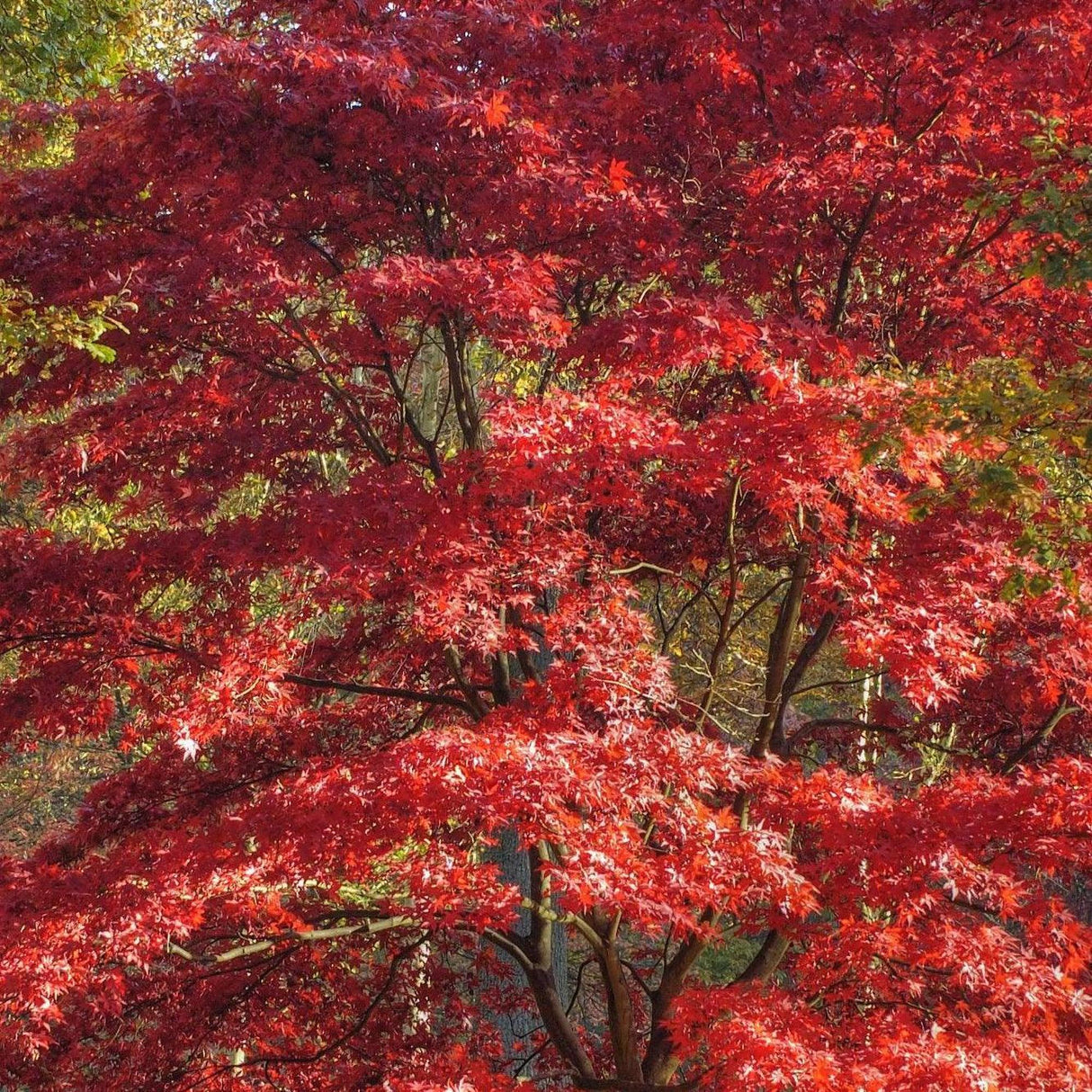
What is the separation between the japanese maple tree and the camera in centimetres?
391

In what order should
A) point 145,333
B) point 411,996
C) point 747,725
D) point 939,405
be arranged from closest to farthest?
point 939,405
point 145,333
point 411,996
point 747,725

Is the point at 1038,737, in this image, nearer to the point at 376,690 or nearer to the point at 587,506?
the point at 587,506

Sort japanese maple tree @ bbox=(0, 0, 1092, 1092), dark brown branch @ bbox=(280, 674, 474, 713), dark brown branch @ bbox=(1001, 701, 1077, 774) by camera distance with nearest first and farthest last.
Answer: japanese maple tree @ bbox=(0, 0, 1092, 1092)
dark brown branch @ bbox=(1001, 701, 1077, 774)
dark brown branch @ bbox=(280, 674, 474, 713)

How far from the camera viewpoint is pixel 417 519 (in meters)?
4.32

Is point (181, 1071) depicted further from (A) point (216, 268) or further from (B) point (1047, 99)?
(B) point (1047, 99)

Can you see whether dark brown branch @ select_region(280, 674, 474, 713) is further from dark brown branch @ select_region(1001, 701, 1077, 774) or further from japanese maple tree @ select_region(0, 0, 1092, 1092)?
dark brown branch @ select_region(1001, 701, 1077, 774)

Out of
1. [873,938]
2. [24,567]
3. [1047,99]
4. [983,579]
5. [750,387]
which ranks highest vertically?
Result: [1047,99]

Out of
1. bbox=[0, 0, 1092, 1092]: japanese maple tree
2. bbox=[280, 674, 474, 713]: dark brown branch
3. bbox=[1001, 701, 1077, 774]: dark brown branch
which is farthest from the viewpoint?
bbox=[280, 674, 474, 713]: dark brown branch

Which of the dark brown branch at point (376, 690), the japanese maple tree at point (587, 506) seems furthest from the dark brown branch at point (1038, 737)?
the dark brown branch at point (376, 690)

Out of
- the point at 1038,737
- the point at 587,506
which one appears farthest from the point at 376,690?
the point at 1038,737

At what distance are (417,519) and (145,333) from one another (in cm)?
159

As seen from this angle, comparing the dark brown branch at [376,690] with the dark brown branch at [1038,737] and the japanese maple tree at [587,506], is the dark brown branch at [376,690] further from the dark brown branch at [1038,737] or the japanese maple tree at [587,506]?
the dark brown branch at [1038,737]

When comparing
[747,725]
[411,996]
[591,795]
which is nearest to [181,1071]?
[411,996]

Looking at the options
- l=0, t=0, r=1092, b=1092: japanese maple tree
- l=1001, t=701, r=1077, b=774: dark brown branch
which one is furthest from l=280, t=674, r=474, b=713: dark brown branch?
l=1001, t=701, r=1077, b=774: dark brown branch
